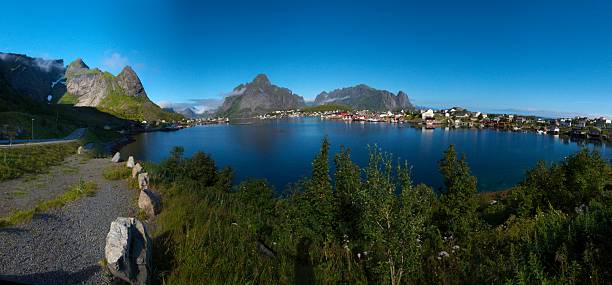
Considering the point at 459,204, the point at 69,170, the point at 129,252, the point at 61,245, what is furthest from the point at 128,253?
the point at 69,170

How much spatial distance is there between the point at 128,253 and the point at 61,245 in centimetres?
298

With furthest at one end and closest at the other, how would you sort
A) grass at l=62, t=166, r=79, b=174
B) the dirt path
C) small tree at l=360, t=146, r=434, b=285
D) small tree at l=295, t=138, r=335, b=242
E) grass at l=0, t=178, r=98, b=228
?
grass at l=62, t=166, r=79, b=174, the dirt path, small tree at l=295, t=138, r=335, b=242, grass at l=0, t=178, r=98, b=228, small tree at l=360, t=146, r=434, b=285

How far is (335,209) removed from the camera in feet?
40.2

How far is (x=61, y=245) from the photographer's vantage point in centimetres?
772

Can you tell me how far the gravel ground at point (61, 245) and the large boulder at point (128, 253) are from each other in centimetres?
42

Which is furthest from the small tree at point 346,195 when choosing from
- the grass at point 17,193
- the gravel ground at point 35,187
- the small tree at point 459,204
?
the grass at point 17,193

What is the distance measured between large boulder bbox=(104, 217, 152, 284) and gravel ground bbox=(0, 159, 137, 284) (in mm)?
418

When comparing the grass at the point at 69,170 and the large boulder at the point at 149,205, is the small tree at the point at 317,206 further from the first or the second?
the grass at the point at 69,170

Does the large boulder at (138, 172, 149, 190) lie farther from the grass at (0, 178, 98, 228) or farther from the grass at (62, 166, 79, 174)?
the grass at (62, 166, 79, 174)

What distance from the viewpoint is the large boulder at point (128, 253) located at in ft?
20.1

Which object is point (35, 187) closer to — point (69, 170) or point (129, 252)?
point (69, 170)

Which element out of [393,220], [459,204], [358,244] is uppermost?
[393,220]

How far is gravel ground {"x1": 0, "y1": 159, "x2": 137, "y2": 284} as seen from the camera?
6.23m

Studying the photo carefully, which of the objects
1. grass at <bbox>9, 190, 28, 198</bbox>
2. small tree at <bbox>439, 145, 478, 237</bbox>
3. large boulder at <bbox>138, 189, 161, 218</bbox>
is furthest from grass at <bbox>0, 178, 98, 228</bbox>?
small tree at <bbox>439, 145, 478, 237</bbox>
